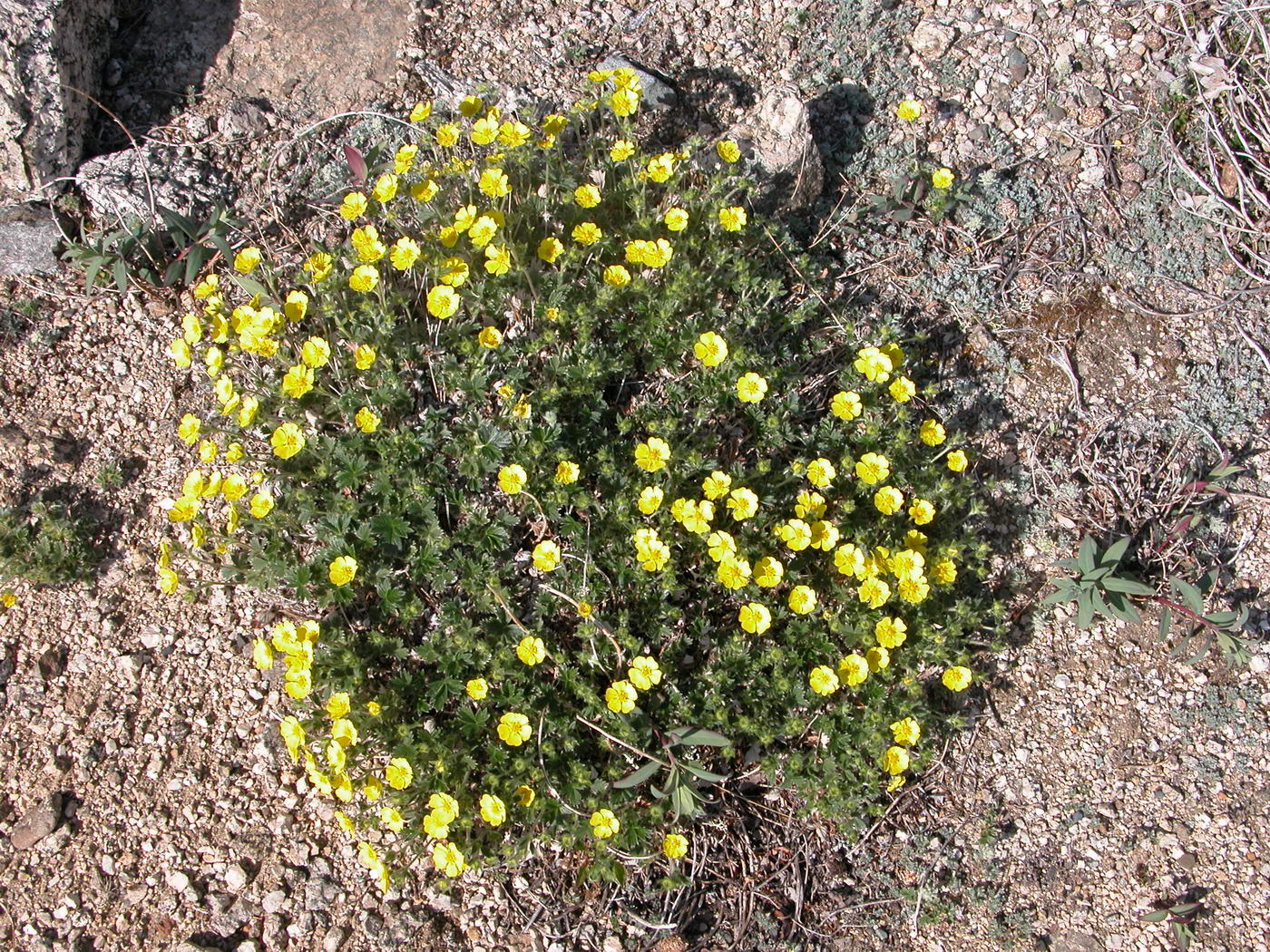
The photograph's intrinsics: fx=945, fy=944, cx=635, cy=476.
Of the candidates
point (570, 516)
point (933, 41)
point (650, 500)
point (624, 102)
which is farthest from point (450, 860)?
point (933, 41)

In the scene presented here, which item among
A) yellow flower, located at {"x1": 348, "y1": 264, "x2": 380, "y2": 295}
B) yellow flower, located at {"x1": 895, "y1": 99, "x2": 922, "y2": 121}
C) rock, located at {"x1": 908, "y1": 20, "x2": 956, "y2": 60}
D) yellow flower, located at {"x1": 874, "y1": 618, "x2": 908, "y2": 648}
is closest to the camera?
yellow flower, located at {"x1": 874, "y1": 618, "x2": 908, "y2": 648}

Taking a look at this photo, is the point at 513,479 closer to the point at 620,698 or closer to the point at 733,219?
the point at 620,698

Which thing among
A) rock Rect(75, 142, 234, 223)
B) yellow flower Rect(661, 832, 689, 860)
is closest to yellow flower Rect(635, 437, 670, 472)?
yellow flower Rect(661, 832, 689, 860)

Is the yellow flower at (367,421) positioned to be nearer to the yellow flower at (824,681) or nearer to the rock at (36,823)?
the rock at (36,823)

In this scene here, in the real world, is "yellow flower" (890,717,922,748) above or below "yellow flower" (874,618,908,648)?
below

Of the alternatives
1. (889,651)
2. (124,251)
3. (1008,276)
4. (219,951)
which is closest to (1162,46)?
(1008,276)

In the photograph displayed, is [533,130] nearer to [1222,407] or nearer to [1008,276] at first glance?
[1008,276]

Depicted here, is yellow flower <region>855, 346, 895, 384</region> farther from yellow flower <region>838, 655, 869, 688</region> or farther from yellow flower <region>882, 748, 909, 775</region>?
yellow flower <region>882, 748, 909, 775</region>
